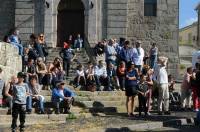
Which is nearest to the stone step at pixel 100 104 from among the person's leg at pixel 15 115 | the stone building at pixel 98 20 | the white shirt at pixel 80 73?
the white shirt at pixel 80 73

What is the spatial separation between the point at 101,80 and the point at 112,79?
1.50 ft

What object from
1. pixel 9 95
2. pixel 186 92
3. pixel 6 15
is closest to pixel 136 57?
pixel 186 92

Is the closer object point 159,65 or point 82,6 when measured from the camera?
point 159,65

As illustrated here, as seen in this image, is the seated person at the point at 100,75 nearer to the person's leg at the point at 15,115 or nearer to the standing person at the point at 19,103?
the standing person at the point at 19,103

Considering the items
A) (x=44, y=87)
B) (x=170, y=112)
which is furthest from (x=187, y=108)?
(x=44, y=87)

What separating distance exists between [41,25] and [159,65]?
38.6 feet

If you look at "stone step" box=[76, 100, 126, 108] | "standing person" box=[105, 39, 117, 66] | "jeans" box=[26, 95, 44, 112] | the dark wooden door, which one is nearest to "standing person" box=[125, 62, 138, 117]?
"stone step" box=[76, 100, 126, 108]

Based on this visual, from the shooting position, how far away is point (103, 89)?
931 inches

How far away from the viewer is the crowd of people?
1869cm

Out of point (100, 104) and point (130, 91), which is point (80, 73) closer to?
point (100, 104)

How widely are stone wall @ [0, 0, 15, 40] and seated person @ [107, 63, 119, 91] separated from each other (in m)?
9.52

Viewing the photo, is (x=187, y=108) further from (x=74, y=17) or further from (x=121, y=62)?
(x=74, y=17)

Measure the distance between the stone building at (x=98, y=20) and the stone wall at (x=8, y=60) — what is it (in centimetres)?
824

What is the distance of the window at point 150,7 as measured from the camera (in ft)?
106
